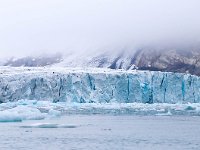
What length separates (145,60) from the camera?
264 feet

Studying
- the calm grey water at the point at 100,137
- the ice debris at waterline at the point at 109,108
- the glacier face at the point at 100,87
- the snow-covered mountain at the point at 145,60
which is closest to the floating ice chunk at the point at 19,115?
the calm grey water at the point at 100,137

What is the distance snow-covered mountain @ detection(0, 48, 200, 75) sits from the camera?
3068 inches

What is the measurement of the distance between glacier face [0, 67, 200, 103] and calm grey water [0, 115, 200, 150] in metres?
16.5

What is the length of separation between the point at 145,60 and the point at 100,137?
57992 mm

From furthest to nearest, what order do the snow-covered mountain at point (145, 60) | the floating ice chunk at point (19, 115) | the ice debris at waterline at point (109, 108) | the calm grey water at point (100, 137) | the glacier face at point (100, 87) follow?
the snow-covered mountain at point (145, 60) < the glacier face at point (100, 87) < the ice debris at waterline at point (109, 108) < the floating ice chunk at point (19, 115) < the calm grey water at point (100, 137)

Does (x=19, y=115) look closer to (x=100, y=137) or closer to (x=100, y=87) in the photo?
(x=100, y=137)

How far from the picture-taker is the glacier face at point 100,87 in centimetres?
4597

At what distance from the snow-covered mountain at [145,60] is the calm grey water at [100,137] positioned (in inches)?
1880

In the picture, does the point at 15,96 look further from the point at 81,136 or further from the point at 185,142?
Answer: the point at 185,142

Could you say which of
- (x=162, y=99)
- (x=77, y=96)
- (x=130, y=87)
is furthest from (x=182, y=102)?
(x=77, y=96)

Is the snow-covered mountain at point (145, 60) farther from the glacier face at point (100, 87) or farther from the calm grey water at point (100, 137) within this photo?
the calm grey water at point (100, 137)

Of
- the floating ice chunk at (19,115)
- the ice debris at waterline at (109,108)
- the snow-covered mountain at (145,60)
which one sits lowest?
the ice debris at waterline at (109,108)

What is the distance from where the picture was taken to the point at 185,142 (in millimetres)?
21625

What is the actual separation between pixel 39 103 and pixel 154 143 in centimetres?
2091
